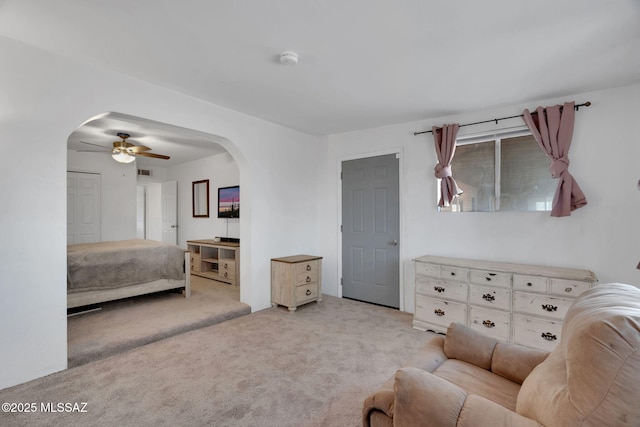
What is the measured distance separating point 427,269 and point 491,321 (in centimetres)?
77

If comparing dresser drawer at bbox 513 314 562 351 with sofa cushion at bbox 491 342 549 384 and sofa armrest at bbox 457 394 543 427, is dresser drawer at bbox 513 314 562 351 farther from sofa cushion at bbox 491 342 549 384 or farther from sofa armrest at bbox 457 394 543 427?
sofa armrest at bbox 457 394 543 427

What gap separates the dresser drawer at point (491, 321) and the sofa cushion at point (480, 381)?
5.03ft

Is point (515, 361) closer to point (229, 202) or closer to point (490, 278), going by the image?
point (490, 278)

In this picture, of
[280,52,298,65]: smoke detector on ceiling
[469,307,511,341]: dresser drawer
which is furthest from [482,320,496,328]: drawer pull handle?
[280,52,298,65]: smoke detector on ceiling

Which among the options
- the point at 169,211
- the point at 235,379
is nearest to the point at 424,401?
the point at 235,379

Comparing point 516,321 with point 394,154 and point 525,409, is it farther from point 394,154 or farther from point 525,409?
point 394,154

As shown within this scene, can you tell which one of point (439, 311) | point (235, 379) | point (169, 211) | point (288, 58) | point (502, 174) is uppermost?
point (288, 58)

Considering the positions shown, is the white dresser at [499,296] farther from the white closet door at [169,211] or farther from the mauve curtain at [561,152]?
the white closet door at [169,211]

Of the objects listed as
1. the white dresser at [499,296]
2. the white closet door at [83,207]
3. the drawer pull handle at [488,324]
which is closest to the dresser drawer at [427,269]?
the white dresser at [499,296]

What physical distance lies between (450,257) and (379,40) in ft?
8.54

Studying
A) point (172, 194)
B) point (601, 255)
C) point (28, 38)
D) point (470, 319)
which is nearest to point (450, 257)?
point (470, 319)

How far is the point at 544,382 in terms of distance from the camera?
112 centimetres

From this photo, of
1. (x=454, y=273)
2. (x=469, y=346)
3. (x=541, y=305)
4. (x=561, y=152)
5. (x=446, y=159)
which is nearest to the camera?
(x=469, y=346)

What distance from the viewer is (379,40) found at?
2.11 m
